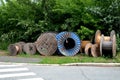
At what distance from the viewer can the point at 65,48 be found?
19.0 metres

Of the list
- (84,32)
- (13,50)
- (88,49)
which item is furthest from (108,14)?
(13,50)

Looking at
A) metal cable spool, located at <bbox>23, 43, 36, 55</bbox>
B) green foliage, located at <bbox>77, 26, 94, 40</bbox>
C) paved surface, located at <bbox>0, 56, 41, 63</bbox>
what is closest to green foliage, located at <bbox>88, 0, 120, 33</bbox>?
green foliage, located at <bbox>77, 26, 94, 40</bbox>

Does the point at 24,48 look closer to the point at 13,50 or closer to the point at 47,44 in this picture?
the point at 13,50

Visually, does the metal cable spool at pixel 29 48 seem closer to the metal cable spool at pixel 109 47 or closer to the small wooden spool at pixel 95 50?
the small wooden spool at pixel 95 50

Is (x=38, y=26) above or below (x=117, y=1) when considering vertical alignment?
below

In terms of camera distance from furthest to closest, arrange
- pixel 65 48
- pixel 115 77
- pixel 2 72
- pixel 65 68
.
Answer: pixel 65 48, pixel 65 68, pixel 2 72, pixel 115 77

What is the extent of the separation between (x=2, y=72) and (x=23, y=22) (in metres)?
8.51

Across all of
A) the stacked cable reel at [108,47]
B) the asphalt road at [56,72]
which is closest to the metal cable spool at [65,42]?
the stacked cable reel at [108,47]

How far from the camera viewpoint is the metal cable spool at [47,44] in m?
18.9

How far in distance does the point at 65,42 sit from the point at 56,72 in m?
5.90

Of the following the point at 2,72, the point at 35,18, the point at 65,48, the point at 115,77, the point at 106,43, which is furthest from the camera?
the point at 35,18

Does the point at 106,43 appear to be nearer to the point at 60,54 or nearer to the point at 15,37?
the point at 60,54

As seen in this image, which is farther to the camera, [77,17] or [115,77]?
[77,17]

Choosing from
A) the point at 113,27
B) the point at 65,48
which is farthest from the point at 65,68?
the point at 113,27
